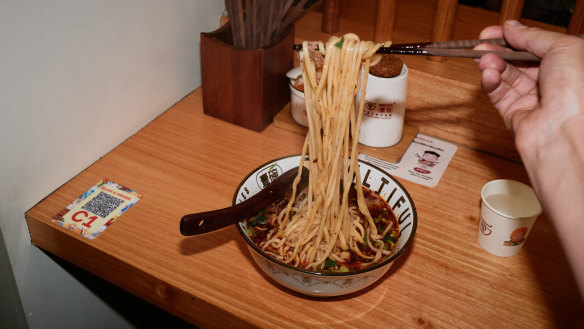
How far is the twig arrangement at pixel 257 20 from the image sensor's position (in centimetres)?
138

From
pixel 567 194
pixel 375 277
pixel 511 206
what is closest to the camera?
pixel 567 194

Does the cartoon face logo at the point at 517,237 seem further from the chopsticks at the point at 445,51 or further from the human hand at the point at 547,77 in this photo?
the chopsticks at the point at 445,51

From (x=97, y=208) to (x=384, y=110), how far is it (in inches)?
29.1

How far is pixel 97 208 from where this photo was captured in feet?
4.11

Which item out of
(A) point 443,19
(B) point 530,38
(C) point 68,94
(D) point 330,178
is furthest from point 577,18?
(C) point 68,94

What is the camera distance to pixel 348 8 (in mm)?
1787

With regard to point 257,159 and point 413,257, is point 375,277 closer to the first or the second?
point 413,257

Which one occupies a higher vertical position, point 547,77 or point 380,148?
point 547,77

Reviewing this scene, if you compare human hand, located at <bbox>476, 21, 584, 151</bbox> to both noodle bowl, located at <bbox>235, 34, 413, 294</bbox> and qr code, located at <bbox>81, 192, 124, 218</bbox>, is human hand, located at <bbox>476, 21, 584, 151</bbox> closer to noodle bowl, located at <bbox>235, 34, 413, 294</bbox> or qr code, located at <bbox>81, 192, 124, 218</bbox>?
noodle bowl, located at <bbox>235, 34, 413, 294</bbox>

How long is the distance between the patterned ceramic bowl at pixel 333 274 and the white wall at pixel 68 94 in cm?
46

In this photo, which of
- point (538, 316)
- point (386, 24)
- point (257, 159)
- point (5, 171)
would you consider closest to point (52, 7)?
point (5, 171)

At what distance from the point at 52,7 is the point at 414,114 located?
96 centimetres

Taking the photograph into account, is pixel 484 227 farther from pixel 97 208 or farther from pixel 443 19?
pixel 97 208

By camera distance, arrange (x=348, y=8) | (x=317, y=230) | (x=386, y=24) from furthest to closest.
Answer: (x=348, y=8) → (x=386, y=24) → (x=317, y=230)
